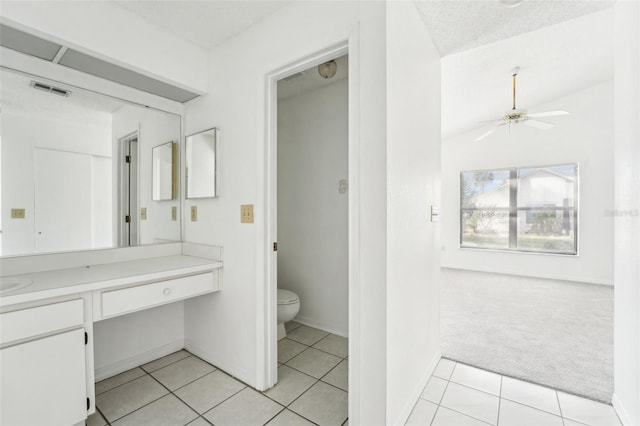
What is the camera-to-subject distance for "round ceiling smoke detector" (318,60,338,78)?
2.31 metres

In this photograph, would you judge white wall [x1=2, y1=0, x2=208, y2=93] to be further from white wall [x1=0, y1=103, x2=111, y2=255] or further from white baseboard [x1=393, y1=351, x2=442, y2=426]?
white baseboard [x1=393, y1=351, x2=442, y2=426]

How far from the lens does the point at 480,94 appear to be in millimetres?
3729

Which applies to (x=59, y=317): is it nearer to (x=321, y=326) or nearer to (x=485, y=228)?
(x=321, y=326)

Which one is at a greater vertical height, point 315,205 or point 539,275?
point 315,205

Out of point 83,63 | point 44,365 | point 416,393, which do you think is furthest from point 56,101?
point 416,393

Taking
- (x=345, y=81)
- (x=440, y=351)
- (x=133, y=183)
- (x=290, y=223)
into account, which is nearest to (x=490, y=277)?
(x=440, y=351)

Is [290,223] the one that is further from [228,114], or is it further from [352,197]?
[352,197]

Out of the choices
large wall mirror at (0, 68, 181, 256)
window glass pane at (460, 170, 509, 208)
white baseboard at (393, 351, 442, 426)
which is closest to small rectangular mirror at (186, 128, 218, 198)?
large wall mirror at (0, 68, 181, 256)

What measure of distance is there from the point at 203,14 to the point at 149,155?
108 cm

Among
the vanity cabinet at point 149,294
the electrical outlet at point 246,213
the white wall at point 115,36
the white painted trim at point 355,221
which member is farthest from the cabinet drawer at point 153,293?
the white wall at point 115,36

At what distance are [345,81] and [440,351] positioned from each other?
251 cm

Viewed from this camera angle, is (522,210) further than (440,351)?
Yes

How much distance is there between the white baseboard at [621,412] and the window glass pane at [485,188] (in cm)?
424

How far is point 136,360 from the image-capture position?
2.13 m
